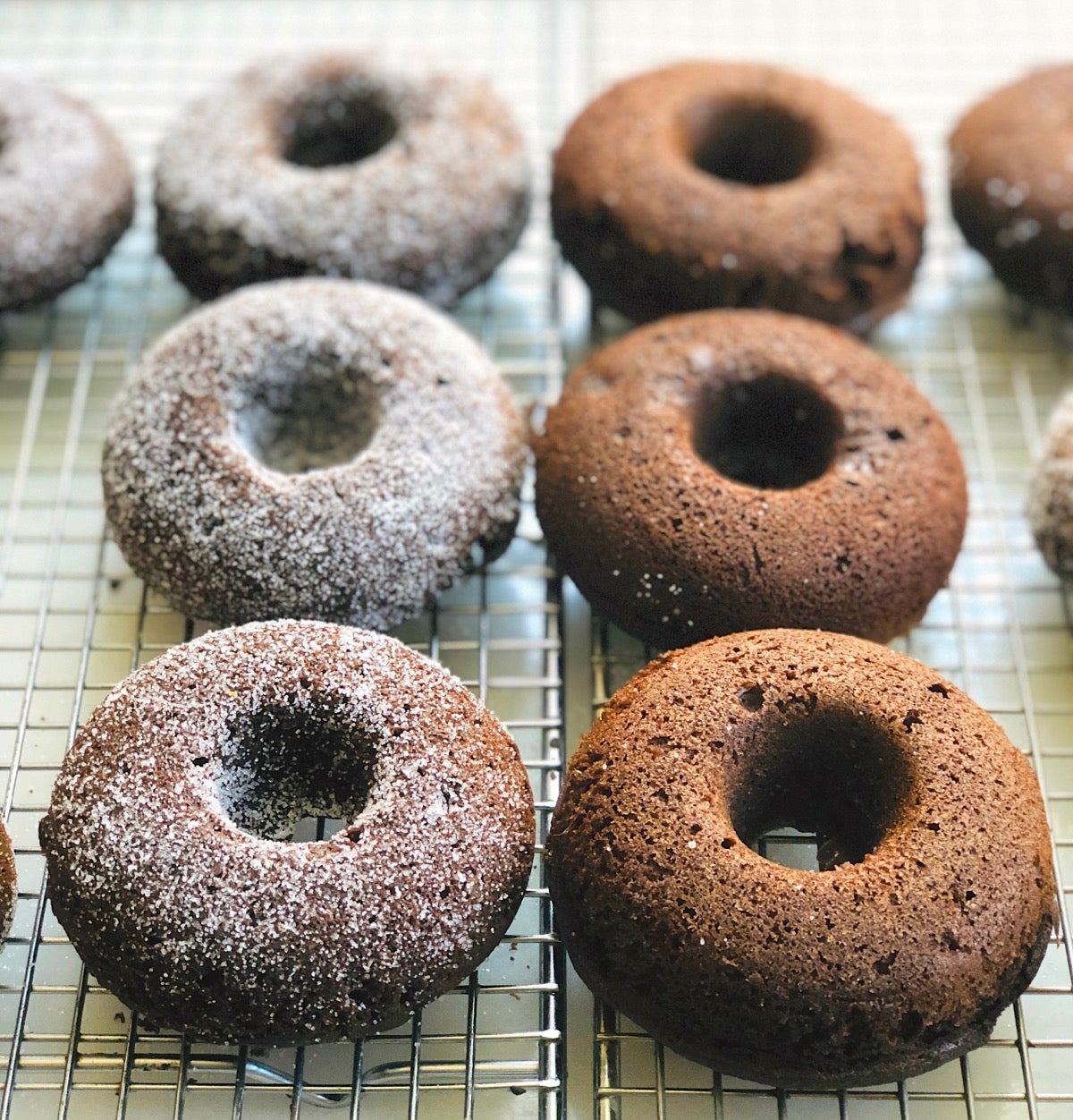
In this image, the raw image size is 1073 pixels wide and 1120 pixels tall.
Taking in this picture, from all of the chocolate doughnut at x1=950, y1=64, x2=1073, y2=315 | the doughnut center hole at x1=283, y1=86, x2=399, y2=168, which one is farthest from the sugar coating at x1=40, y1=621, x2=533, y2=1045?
the chocolate doughnut at x1=950, y1=64, x2=1073, y2=315

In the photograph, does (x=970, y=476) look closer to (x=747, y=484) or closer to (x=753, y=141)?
(x=747, y=484)

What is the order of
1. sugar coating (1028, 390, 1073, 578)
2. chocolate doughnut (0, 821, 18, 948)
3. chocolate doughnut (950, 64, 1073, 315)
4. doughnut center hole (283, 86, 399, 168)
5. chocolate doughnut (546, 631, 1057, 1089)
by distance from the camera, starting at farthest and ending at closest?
1. doughnut center hole (283, 86, 399, 168)
2. chocolate doughnut (950, 64, 1073, 315)
3. sugar coating (1028, 390, 1073, 578)
4. chocolate doughnut (0, 821, 18, 948)
5. chocolate doughnut (546, 631, 1057, 1089)

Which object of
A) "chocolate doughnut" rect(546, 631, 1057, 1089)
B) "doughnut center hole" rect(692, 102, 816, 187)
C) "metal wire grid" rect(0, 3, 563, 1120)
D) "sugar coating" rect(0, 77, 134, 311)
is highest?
"doughnut center hole" rect(692, 102, 816, 187)

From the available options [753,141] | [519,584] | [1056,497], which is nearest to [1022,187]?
[753,141]

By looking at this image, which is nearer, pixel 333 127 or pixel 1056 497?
pixel 1056 497

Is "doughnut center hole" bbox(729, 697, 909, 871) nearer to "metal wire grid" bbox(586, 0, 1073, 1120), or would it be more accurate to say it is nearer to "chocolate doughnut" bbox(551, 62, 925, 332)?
"metal wire grid" bbox(586, 0, 1073, 1120)

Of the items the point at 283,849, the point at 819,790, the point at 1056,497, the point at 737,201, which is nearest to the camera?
the point at 283,849

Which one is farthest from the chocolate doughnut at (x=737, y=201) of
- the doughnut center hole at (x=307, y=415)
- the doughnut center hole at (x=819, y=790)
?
the doughnut center hole at (x=819, y=790)
